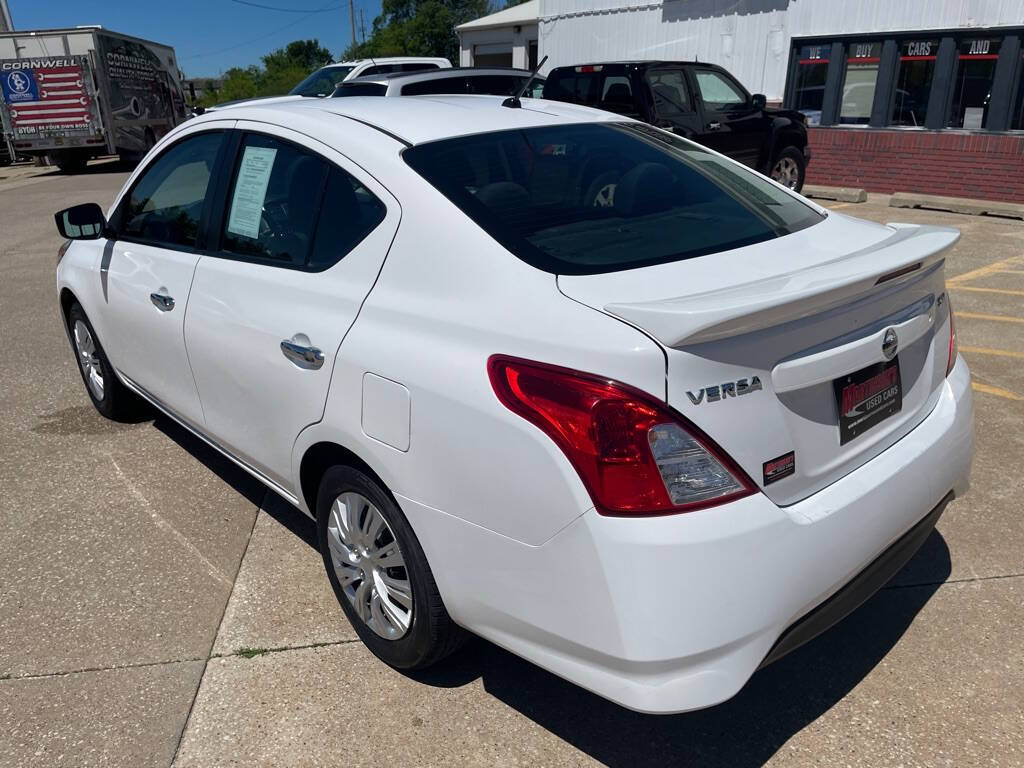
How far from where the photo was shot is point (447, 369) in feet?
6.95

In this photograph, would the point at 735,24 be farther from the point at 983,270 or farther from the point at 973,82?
the point at 983,270

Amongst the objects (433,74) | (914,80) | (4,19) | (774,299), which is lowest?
(774,299)

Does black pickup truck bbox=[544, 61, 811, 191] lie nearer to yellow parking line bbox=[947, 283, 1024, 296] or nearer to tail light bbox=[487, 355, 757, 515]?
yellow parking line bbox=[947, 283, 1024, 296]

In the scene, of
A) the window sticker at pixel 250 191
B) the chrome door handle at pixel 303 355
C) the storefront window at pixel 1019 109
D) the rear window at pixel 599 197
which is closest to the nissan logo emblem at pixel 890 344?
the rear window at pixel 599 197

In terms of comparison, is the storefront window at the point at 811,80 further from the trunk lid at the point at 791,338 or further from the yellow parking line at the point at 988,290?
the trunk lid at the point at 791,338

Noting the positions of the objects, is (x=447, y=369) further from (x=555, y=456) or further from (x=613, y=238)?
(x=613, y=238)

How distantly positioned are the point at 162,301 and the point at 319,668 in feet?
5.43

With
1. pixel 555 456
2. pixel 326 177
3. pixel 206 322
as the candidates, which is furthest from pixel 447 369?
pixel 206 322

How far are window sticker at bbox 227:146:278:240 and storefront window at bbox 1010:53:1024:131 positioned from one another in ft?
39.6

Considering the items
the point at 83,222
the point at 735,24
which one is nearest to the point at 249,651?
the point at 83,222

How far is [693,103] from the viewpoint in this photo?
32.2 ft

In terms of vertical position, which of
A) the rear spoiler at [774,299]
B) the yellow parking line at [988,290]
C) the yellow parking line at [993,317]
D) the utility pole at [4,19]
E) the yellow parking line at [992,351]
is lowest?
the yellow parking line at [988,290]

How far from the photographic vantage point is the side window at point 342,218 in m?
2.54

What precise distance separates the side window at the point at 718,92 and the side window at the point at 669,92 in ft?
1.34
